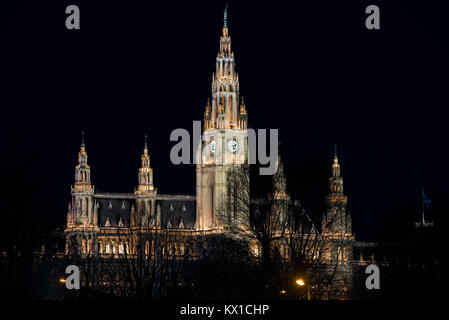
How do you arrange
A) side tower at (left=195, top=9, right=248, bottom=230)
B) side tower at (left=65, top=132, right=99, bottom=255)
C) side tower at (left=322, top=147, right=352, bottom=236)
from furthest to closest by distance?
side tower at (left=195, top=9, right=248, bottom=230) < side tower at (left=65, top=132, right=99, bottom=255) < side tower at (left=322, top=147, right=352, bottom=236)

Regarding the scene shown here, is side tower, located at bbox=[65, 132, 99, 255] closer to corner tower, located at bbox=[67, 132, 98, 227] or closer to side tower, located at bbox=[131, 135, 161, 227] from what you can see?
corner tower, located at bbox=[67, 132, 98, 227]

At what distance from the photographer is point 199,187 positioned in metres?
171

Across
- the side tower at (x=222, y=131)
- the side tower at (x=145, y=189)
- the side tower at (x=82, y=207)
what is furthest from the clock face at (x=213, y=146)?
the side tower at (x=82, y=207)

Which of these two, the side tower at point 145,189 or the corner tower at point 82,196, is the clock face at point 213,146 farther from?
the corner tower at point 82,196

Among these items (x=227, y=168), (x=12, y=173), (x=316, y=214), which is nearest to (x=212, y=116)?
(x=227, y=168)

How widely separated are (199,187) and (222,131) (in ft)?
26.4

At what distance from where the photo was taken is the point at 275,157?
126 m

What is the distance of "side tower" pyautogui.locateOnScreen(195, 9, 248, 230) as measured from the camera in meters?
168

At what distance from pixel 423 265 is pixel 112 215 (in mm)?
57144

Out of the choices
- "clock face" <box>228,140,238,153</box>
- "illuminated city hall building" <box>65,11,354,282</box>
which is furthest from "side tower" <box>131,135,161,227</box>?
"clock face" <box>228,140,238,153</box>

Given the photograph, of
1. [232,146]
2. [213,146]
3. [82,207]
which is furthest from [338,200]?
[82,207]

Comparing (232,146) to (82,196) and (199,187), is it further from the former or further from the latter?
(82,196)
